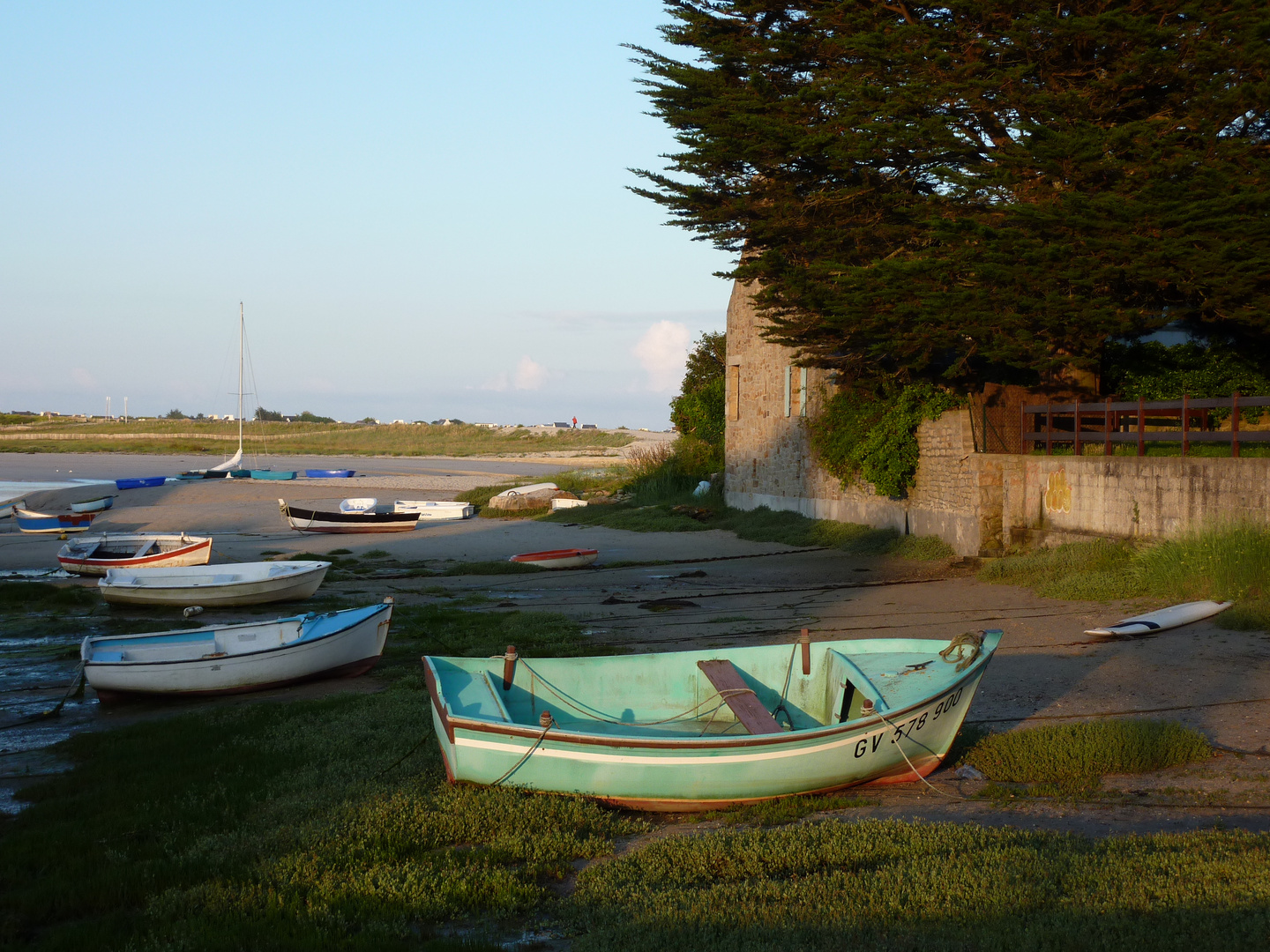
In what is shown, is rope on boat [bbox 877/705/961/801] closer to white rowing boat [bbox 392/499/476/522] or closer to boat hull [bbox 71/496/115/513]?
white rowing boat [bbox 392/499/476/522]

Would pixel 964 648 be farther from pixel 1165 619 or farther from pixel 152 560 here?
pixel 152 560

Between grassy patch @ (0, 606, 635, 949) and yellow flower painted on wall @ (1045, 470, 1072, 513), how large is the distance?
11481 millimetres

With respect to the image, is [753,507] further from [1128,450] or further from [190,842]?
[190,842]

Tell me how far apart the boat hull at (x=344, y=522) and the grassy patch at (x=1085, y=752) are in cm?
2421

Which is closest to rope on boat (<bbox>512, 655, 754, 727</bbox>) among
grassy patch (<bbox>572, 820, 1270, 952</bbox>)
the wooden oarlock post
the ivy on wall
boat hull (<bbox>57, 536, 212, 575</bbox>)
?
the wooden oarlock post

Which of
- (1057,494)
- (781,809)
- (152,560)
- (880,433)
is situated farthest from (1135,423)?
(152,560)

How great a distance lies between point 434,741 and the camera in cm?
791

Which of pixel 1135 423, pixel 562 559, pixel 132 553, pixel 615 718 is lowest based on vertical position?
pixel 562 559

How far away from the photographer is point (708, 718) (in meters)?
7.77

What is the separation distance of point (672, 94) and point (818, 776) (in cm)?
1518

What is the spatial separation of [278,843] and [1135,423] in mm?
16374

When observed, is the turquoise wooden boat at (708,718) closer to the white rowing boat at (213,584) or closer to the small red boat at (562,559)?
the white rowing boat at (213,584)

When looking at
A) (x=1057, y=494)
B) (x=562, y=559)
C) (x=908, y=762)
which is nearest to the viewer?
(x=908, y=762)

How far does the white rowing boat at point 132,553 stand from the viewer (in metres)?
18.8
